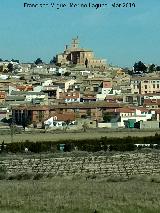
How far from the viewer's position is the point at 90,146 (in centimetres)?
3275

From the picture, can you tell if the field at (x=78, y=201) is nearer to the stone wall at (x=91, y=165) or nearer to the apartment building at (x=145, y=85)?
the stone wall at (x=91, y=165)

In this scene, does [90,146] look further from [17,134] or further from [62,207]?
[62,207]

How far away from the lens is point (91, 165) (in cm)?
2452

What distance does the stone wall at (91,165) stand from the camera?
2148 centimetres

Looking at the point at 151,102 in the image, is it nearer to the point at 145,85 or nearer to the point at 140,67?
the point at 145,85

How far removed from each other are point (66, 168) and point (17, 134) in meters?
21.0

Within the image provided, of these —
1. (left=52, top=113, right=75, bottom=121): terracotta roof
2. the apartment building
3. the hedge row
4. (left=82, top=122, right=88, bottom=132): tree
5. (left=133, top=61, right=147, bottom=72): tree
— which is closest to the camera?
the hedge row

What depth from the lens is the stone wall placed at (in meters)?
21.5

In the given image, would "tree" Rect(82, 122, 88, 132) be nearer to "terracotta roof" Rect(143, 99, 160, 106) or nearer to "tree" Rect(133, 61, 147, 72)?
A: "terracotta roof" Rect(143, 99, 160, 106)

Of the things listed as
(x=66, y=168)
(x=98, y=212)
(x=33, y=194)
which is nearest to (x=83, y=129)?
(x=66, y=168)

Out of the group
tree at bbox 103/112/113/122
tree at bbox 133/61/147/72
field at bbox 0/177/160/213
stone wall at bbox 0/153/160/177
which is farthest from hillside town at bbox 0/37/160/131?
field at bbox 0/177/160/213

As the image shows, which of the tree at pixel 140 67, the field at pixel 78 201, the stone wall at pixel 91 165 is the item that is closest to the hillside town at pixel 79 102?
the tree at pixel 140 67

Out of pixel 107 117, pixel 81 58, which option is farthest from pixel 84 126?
pixel 81 58

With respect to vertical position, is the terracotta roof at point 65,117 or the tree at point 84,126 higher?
the terracotta roof at point 65,117
